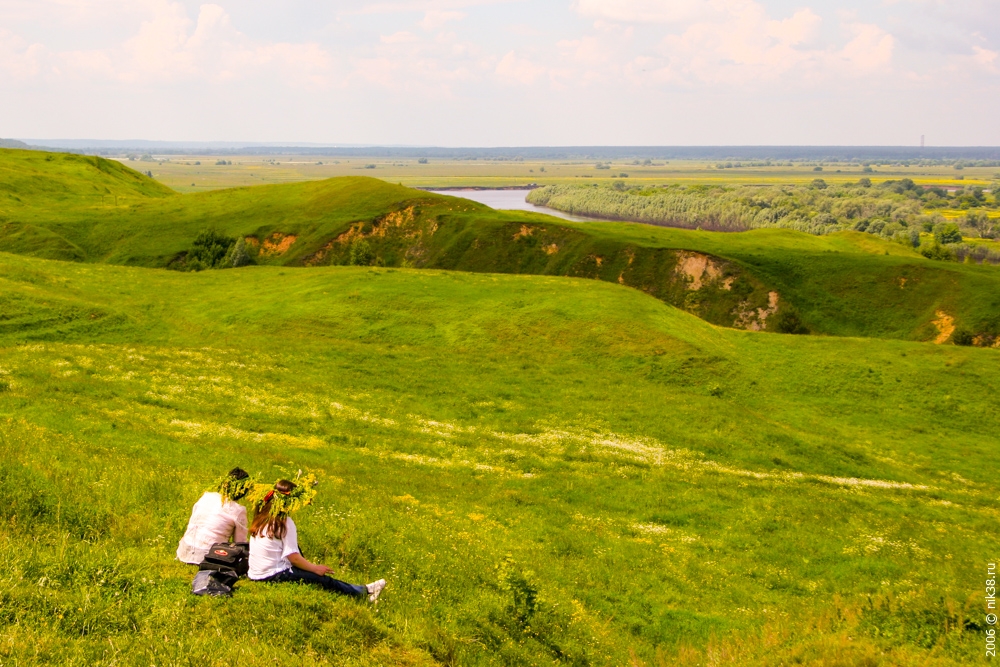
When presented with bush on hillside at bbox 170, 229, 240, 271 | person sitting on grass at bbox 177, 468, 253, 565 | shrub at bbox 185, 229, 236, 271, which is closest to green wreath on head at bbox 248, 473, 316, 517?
person sitting on grass at bbox 177, 468, 253, 565

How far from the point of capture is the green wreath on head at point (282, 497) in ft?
41.0

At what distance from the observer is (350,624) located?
12273mm

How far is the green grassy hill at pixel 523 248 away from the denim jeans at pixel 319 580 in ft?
312

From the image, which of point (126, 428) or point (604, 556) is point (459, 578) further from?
point (126, 428)

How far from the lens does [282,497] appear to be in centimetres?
1256

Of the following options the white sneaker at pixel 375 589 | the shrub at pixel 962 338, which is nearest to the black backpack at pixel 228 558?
the white sneaker at pixel 375 589

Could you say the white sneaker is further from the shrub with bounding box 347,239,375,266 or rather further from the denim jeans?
the shrub with bounding box 347,239,375,266

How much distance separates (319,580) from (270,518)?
5.57 feet

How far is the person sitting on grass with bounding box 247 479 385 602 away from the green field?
419 mm

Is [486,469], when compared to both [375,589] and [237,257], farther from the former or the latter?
[237,257]

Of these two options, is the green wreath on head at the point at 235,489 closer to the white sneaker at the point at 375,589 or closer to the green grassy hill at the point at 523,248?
the white sneaker at the point at 375,589

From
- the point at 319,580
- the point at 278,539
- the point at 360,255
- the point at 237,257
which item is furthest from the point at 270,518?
the point at 360,255

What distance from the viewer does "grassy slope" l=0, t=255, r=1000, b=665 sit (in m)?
12.7

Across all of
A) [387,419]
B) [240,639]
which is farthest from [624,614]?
[387,419]
